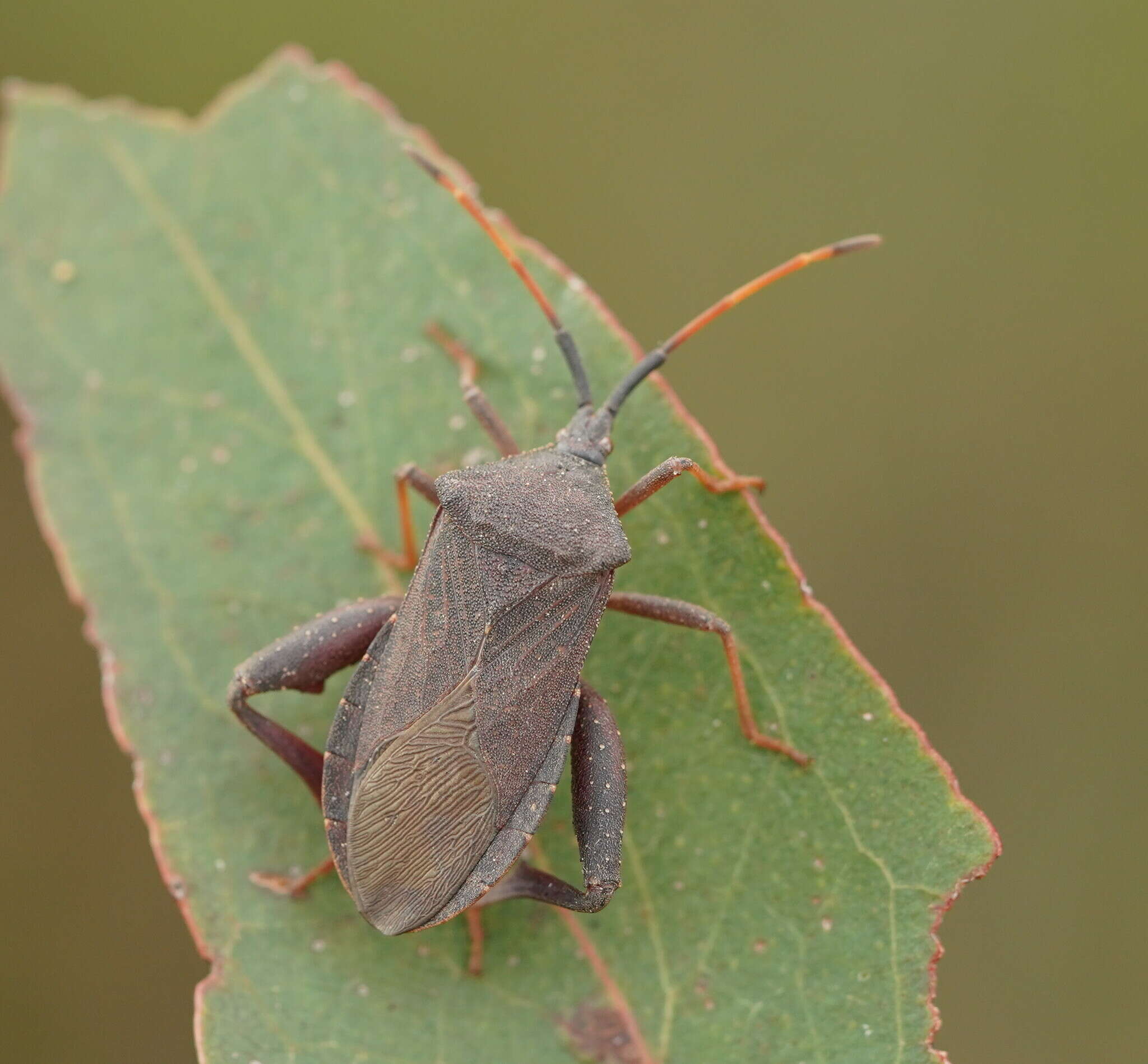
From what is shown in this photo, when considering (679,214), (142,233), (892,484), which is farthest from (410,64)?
(892,484)

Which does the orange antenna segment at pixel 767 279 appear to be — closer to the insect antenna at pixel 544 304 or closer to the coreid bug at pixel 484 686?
the coreid bug at pixel 484 686

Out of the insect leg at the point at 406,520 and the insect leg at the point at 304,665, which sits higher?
the insect leg at the point at 406,520

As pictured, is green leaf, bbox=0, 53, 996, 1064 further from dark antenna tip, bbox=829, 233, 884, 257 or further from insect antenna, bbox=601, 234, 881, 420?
dark antenna tip, bbox=829, 233, 884, 257

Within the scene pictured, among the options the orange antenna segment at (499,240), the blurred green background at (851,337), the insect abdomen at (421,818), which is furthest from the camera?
the blurred green background at (851,337)

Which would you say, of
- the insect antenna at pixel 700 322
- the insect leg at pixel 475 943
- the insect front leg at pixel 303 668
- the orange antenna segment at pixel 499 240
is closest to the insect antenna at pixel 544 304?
the orange antenna segment at pixel 499 240

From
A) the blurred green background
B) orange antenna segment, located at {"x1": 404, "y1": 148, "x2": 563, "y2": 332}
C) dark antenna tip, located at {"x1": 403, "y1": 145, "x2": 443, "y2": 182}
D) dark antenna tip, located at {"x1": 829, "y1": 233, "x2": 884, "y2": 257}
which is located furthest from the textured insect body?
the blurred green background

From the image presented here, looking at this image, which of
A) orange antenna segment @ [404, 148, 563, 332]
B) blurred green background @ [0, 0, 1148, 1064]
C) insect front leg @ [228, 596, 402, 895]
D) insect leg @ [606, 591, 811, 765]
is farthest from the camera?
blurred green background @ [0, 0, 1148, 1064]

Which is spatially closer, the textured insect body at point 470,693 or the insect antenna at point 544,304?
the textured insect body at point 470,693
